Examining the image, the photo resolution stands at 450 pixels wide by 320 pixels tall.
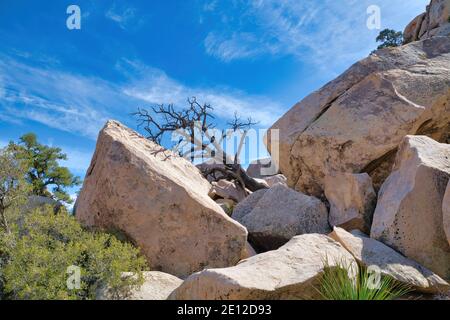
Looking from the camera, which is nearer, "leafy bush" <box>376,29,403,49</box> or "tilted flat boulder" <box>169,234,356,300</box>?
"tilted flat boulder" <box>169,234,356,300</box>

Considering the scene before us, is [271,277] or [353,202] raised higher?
[353,202]

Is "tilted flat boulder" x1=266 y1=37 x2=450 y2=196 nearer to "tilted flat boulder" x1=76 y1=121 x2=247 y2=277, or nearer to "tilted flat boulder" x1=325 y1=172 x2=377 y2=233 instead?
"tilted flat boulder" x1=325 y1=172 x2=377 y2=233

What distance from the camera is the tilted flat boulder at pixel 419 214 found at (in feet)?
28.1

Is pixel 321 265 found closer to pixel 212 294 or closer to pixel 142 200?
pixel 212 294

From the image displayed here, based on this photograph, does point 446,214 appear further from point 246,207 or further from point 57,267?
point 57,267

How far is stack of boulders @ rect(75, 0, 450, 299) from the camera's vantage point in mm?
7684

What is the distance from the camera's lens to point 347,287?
21.7 ft

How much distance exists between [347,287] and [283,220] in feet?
16.7

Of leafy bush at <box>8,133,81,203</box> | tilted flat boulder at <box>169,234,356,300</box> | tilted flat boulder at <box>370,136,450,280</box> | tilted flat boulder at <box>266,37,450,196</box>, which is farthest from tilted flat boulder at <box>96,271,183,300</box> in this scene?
leafy bush at <box>8,133,81,203</box>

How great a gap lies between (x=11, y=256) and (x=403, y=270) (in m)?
8.05

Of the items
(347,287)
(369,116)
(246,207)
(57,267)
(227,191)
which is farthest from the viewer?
(227,191)

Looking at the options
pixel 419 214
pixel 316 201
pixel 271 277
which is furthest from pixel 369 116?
pixel 271 277

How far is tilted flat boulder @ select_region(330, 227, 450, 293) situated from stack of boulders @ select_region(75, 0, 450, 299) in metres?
0.03

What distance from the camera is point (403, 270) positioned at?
7.91 m
